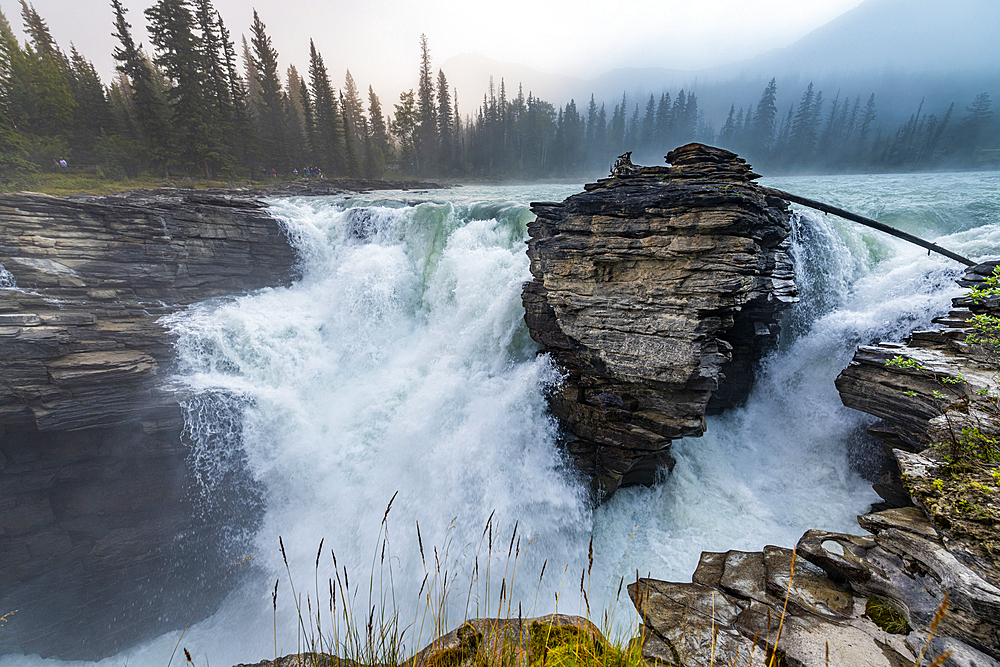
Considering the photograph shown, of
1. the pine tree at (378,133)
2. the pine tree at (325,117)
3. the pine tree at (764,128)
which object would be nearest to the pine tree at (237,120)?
the pine tree at (325,117)

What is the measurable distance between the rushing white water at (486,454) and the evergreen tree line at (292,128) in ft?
85.0

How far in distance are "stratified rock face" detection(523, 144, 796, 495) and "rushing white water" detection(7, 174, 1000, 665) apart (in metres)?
0.98

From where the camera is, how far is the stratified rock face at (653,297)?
21.0ft

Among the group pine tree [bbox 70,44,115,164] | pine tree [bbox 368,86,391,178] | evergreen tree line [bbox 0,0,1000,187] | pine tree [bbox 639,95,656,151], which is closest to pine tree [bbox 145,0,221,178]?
evergreen tree line [bbox 0,0,1000,187]

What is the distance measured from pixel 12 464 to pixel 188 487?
353cm

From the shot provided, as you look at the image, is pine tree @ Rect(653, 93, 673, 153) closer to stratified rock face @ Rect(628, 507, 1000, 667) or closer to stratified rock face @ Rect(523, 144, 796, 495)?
stratified rock face @ Rect(523, 144, 796, 495)

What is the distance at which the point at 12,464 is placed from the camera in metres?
7.92

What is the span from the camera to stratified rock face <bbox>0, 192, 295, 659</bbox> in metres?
7.93

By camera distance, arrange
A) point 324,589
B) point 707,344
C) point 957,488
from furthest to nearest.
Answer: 1. point 324,589
2. point 707,344
3. point 957,488

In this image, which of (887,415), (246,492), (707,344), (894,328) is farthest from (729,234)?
(246,492)

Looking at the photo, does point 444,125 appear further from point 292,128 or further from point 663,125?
point 663,125

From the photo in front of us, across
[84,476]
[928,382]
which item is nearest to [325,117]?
[84,476]

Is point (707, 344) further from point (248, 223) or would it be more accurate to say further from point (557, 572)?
point (248, 223)

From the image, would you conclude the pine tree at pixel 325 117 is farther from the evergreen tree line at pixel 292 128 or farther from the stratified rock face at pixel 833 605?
the stratified rock face at pixel 833 605
